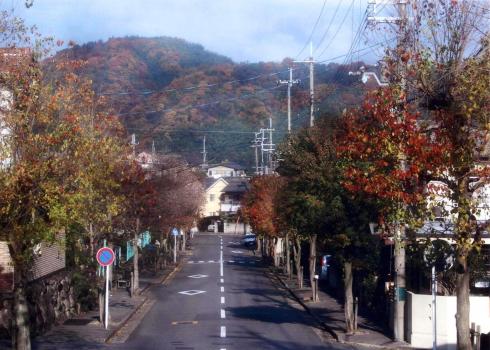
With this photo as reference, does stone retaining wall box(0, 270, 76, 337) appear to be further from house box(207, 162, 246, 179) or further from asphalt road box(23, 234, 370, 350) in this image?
house box(207, 162, 246, 179)

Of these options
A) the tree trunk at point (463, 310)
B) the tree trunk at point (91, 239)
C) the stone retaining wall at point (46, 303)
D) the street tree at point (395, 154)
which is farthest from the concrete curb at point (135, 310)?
the tree trunk at point (463, 310)

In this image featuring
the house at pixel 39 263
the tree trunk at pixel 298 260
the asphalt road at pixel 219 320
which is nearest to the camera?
the asphalt road at pixel 219 320

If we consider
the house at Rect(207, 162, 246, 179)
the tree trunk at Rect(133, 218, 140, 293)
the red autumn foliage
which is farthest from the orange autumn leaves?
the house at Rect(207, 162, 246, 179)

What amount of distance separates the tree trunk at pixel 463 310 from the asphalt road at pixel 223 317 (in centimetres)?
777

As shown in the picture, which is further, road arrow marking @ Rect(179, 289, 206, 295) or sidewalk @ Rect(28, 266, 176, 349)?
road arrow marking @ Rect(179, 289, 206, 295)

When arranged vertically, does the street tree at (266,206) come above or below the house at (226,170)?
below

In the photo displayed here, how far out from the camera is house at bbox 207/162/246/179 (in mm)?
127562

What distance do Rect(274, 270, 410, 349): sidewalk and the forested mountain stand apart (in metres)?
48.0

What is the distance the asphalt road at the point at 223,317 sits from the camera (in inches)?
876

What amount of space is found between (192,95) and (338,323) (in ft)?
286

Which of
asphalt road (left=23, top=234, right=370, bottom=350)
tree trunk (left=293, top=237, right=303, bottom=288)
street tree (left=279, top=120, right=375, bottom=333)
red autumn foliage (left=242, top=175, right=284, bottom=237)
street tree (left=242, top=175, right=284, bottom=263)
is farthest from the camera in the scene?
red autumn foliage (left=242, top=175, right=284, bottom=237)

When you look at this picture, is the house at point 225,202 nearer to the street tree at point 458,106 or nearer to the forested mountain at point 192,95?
the forested mountain at point 192,95

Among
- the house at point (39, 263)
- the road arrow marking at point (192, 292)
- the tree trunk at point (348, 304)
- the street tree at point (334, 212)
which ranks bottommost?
the road arrow marking at point (192, 292)

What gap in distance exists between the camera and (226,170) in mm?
135750
